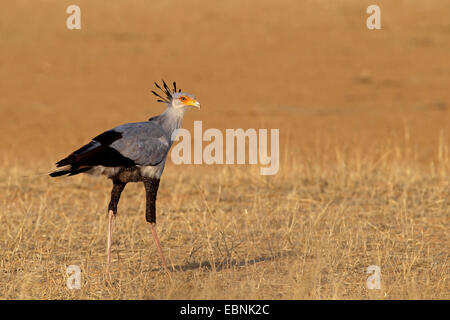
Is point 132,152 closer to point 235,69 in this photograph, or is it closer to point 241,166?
point 241,166

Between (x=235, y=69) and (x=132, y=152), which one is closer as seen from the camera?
(x=132, y=152)

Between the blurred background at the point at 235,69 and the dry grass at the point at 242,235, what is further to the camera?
the blurred background at the point at 235,69

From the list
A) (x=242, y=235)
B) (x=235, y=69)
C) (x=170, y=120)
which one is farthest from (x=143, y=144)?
(x=235, y=69)

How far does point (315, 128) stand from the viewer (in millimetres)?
13969

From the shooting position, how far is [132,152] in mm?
5184

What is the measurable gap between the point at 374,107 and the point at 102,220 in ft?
32.7

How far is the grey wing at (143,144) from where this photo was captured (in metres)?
5.17

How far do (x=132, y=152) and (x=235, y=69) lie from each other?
1479 centimetres

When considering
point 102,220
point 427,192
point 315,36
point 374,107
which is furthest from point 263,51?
point 102,220

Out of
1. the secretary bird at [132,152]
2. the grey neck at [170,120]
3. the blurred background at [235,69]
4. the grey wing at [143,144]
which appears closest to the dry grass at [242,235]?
the secretary bird at [132,152]

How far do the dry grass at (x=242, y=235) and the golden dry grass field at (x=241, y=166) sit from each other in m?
0.02

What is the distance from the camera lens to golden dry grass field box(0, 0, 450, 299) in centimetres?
555

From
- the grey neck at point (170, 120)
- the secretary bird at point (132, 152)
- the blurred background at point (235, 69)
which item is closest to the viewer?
the secretary bird at point (132, 152)

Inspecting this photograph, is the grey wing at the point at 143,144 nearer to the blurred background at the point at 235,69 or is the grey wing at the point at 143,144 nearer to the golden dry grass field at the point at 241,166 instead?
the golden dry grass field at the point at 241,166
